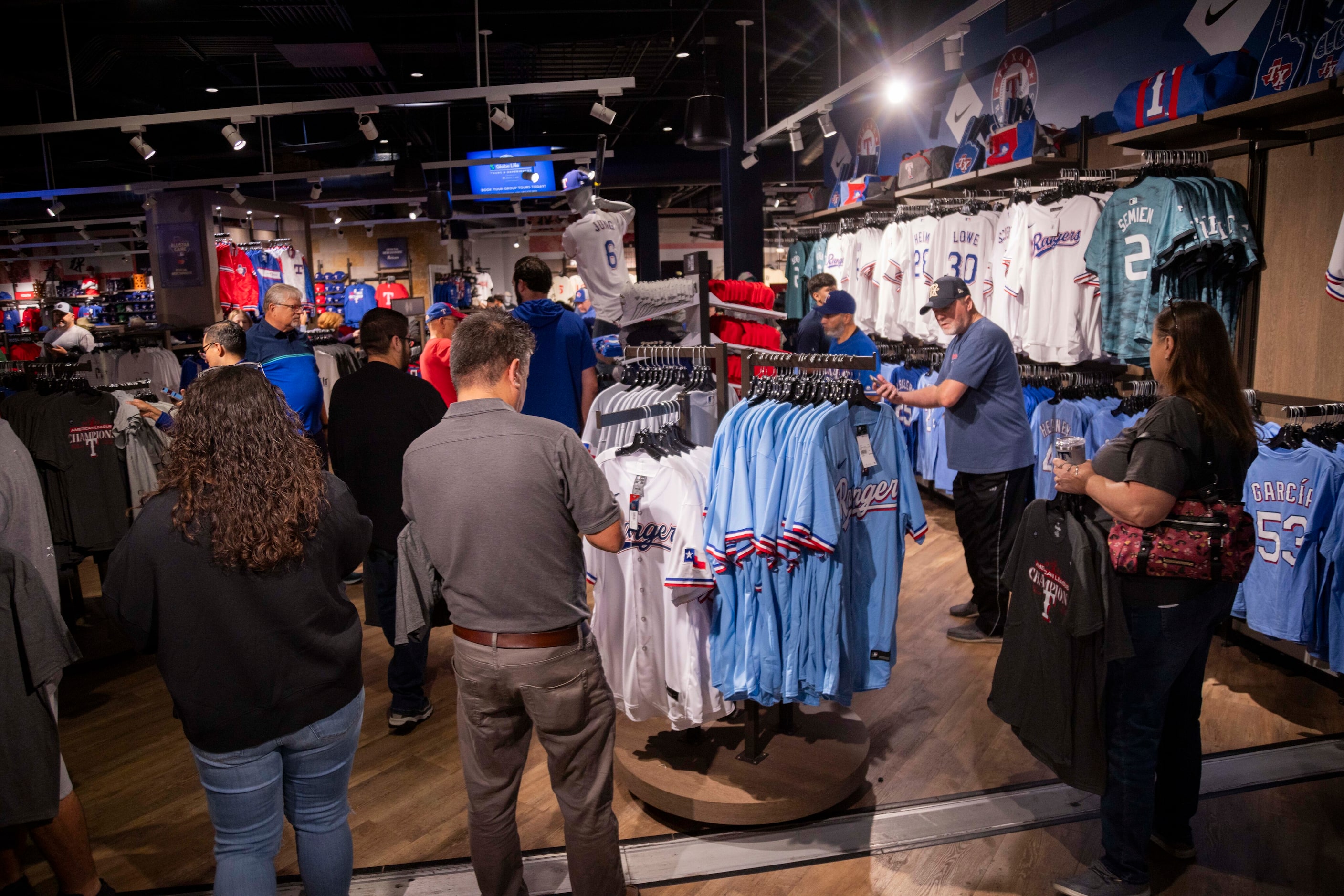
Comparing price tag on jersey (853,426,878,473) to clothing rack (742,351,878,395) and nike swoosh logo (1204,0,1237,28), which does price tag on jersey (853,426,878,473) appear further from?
nike swoosh logo (1204,0,1237,28)

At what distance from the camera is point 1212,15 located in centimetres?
452

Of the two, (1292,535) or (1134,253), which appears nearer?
(1292,535)

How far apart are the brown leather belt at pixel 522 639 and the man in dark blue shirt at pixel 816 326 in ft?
13.9

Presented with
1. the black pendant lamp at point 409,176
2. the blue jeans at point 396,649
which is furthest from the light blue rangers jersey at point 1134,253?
the black pendant lamp at point 409,176

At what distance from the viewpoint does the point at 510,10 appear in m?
8.63

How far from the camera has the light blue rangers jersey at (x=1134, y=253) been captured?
407cm

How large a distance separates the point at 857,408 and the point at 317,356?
621 cm

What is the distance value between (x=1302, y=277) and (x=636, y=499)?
3.51 meters

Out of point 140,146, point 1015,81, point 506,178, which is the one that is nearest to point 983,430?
point 1015,81

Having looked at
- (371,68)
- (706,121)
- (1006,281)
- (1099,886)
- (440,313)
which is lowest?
(1099,886)

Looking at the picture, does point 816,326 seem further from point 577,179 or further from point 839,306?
point 577,179

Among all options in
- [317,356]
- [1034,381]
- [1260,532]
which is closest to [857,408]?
[1260,532]

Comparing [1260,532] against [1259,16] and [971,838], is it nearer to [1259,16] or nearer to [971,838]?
[971,838]

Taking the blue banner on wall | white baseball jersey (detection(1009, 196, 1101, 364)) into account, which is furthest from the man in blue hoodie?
the blue banner on wall
